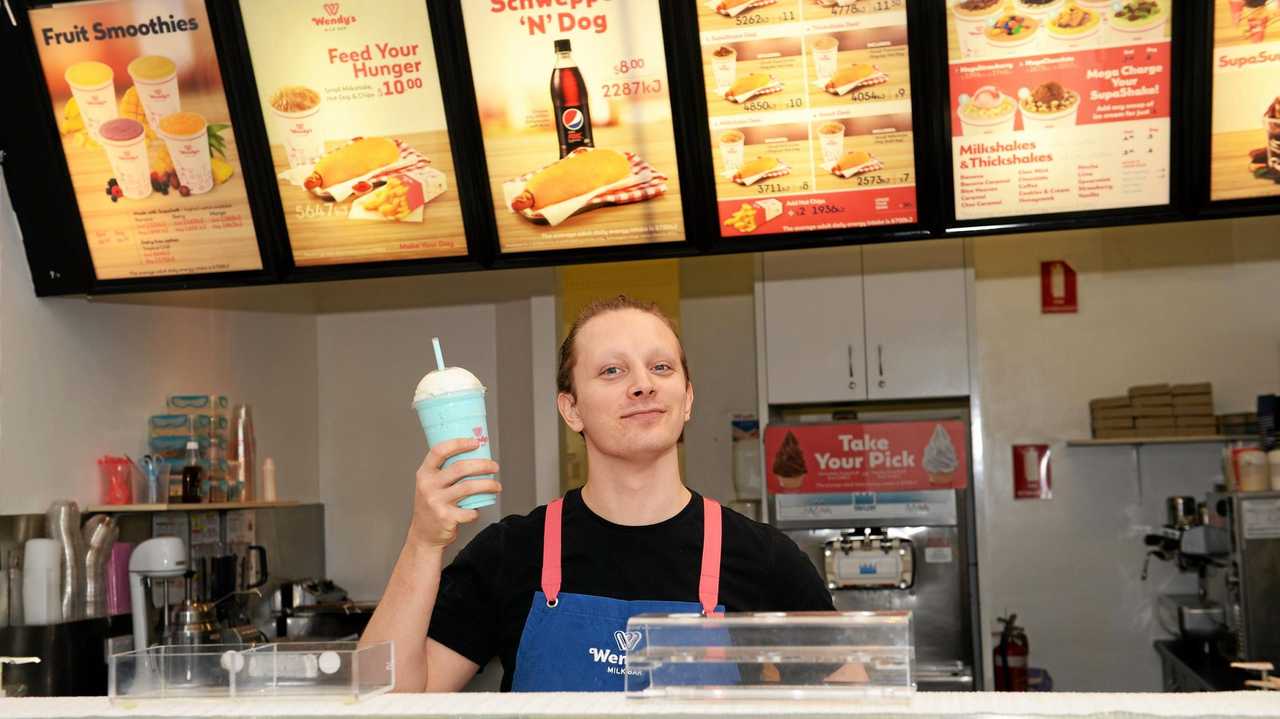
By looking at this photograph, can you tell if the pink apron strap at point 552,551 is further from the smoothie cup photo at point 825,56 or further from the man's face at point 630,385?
the smoothie cup photo at point 825,56

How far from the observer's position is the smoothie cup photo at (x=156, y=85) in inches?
A: 145

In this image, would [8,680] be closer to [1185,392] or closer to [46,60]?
[46,60]

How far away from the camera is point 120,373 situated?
A: 14.8 feet

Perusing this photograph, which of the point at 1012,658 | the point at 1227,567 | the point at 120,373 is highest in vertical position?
the point at 120,373

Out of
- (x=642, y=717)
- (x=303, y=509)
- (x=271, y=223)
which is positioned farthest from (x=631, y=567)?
(x=303, y=509)

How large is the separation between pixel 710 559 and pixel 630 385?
281 mm

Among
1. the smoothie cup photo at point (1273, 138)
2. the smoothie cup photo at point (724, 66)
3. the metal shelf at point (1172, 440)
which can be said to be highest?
the smoothie cup photo at point (724, 66)

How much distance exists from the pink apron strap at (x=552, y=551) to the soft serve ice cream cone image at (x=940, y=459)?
10.9ft

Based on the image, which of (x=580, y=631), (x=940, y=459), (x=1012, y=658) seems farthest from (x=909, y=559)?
(x=580, y=631)

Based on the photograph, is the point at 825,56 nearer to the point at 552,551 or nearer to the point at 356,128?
the point at 356,128

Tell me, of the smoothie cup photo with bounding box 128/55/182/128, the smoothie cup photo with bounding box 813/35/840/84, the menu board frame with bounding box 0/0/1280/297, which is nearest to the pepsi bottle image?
the menu board frame with bounding box 0/0/1280/297

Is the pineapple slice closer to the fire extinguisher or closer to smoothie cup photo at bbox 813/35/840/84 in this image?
smoothie cup photo at bbox 813/35/840/84

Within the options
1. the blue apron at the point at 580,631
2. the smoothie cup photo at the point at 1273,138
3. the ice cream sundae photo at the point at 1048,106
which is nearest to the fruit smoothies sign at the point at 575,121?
the ice cream sundae photo at the point at 1048,106

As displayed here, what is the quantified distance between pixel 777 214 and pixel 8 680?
2.49 meters
